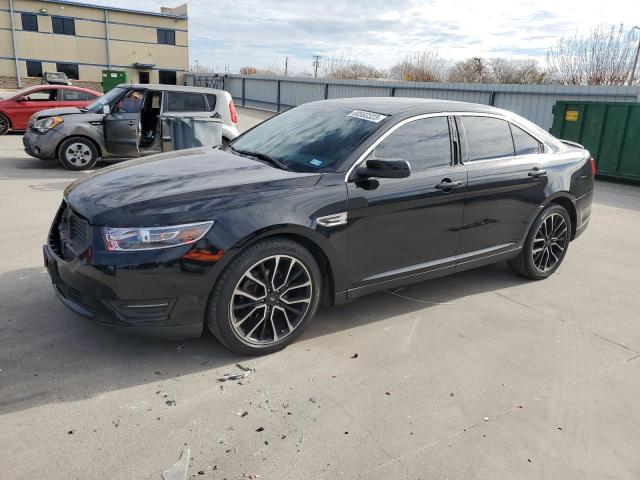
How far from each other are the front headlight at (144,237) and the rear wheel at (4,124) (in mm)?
13627

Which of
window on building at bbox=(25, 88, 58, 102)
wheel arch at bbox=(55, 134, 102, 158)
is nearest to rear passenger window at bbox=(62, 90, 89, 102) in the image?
window on building at bbox=(25, 88, 58, 102)

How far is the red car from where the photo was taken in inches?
543

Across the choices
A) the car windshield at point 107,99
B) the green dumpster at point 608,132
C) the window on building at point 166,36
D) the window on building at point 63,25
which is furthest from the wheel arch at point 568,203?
the window on building at point 166,36

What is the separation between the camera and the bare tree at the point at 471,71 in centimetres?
4041

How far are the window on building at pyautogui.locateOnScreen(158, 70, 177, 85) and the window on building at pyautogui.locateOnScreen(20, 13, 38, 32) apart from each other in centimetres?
1071

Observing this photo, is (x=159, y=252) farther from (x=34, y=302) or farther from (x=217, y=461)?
(x=34, y=302)

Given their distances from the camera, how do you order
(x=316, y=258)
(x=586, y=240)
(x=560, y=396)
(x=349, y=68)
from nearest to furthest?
(x=560, y=396)
(x=316, y=258)
(x=586, y=240)
(x=349, y=68)

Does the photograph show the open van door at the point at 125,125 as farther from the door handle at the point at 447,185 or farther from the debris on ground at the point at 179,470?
the debris on ground at the point at 179,470

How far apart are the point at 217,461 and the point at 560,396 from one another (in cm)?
209

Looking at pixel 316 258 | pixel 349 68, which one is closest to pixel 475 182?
pixel 316 258

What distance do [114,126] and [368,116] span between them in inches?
270

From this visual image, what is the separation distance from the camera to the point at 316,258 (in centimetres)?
357

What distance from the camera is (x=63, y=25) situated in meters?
44.2

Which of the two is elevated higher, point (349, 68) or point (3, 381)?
point (349, 68)
